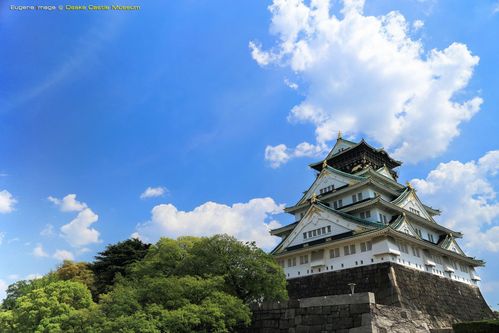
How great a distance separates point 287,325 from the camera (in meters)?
16.8

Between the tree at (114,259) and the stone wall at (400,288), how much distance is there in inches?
594

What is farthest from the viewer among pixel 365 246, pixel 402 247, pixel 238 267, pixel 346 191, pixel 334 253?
pixel 346 191

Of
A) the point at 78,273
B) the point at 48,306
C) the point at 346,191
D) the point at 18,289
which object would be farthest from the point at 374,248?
the point at 18,289

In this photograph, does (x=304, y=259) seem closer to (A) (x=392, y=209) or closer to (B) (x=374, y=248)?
(B) (x=374, y=248)

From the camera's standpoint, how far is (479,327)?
18297 millimetres

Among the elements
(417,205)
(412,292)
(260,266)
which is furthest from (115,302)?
(417,205)

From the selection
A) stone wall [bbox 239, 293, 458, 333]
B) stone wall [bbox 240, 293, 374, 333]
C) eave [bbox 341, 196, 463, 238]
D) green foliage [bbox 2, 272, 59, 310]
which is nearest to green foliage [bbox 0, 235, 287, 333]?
stone wall [bbox 240, 293, 374, 333]

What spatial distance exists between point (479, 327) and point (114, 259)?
2938cm

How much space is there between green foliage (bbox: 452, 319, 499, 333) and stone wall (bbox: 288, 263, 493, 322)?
5333mm

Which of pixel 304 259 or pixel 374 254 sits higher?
pixel 304 259

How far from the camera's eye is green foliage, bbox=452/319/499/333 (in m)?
17.7

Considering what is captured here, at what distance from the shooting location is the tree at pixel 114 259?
34.1 m

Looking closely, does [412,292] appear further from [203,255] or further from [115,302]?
[115,302]

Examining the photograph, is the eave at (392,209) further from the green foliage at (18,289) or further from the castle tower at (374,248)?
the green foliage at (18,289)
